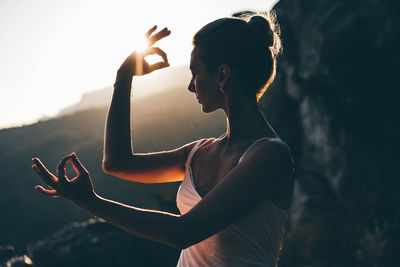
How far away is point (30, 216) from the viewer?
51.2ft

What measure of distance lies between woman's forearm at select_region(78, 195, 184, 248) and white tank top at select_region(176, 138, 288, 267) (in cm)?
33

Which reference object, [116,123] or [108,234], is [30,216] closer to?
[108,234]

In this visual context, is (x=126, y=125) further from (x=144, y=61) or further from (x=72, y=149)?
(x=72, y=149)

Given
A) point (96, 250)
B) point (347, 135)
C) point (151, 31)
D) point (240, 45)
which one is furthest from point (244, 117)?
point (96, 250)

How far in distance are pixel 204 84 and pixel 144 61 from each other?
1.28 ft

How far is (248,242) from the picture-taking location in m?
1.51

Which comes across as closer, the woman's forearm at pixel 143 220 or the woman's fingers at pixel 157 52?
the woman's forearm at pixel 143 220

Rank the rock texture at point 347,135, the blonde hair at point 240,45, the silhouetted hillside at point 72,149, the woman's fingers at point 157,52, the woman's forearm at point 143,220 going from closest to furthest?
the woman's forearm at point 143,220 → the blonde hair at point 240,45 → the woman's fingers at point 157,52 → the rock texture at point 347,135 → the silhouetted hillside at point 72,149

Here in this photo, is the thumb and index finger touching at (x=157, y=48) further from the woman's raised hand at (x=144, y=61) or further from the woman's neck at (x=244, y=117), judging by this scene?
the woman's neck at (x=244, y=117)

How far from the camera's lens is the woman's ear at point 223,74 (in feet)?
5.36

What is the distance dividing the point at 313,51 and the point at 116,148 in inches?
255

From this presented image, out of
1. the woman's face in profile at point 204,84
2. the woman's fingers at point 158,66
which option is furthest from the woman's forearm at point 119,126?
the woman's face in profile at point 204,84

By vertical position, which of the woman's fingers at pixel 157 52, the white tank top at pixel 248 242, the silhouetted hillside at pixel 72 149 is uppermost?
the woman's fingers at pixel 157 52

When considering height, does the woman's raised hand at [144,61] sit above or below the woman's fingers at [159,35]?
below
